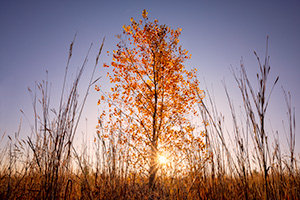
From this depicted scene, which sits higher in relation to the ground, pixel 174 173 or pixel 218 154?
pixel 218 154

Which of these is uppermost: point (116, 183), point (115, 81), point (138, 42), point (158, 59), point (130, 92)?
point (138, 42)

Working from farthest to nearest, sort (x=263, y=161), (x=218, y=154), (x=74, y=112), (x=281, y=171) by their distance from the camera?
1. (x=218, y=154)
2. (x=281, y=171)
3. (x=74, y=112)
4. (x=263, y=161)

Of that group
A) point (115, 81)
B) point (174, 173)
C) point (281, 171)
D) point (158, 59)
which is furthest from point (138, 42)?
point (281, 171)

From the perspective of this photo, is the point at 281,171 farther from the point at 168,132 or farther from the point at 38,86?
the point at 168,132

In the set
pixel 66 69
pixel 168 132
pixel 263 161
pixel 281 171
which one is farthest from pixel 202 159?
pixel 168 132

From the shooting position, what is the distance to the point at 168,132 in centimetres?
634

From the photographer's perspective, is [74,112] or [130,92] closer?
[74,112]

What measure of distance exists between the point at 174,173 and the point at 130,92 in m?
4.27

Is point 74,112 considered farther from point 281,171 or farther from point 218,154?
point 281,171

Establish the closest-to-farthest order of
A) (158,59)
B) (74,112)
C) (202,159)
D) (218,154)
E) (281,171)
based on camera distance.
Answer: (74,112) → (281,171) → (218,154) → (202,159) → (158,59)

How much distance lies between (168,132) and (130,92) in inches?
80.6

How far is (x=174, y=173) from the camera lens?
94.0 inches

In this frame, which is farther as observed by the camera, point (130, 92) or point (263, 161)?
point (130, 92)

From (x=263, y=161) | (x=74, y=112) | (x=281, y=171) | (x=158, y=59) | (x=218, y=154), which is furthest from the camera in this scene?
(x=158, y=59)
